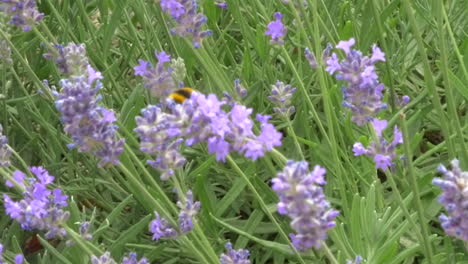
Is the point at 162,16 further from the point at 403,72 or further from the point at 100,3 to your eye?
the point at 403,72

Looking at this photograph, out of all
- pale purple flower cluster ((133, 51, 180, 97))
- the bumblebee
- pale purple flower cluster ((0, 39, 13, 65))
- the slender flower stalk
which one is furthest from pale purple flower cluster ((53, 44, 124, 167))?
pale purple flower cluster ((0, 39, 13, 65))

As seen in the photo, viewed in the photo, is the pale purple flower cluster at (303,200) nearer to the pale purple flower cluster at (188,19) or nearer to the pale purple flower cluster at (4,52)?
the pale purple flower cluster at (188,19)

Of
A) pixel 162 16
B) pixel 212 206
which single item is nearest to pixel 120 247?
pixel 212 206

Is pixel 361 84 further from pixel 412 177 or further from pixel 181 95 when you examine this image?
pixel 181 95

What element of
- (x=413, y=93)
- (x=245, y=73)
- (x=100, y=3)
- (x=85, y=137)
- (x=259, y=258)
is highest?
(x=85, y=137)

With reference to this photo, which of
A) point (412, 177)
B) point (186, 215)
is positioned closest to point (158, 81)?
point (186, 215)

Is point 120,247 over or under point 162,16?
under

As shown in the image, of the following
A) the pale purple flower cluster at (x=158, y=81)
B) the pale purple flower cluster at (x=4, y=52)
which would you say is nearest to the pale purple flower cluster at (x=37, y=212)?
the pale purple flower cluster at (x=158, y=81)
